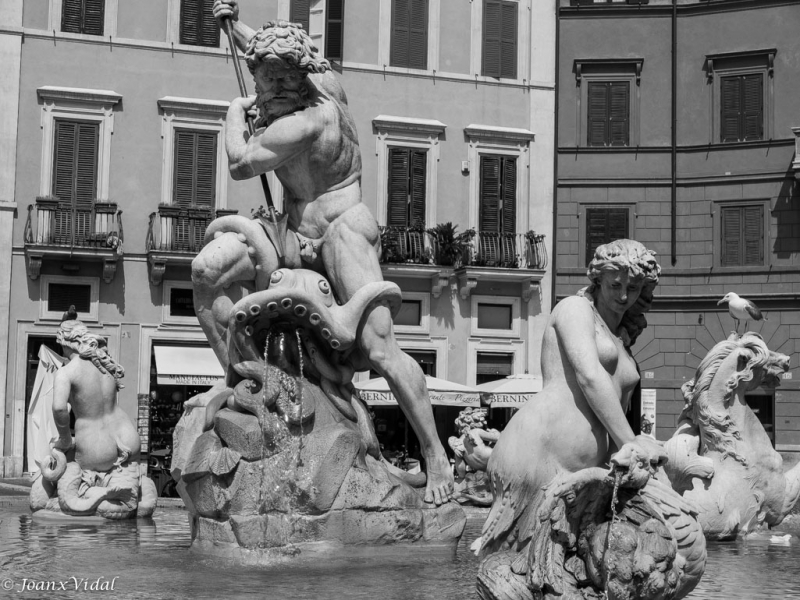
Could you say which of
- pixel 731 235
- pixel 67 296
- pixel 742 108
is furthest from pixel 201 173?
pixel 742 108

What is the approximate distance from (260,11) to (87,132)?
4616 mm

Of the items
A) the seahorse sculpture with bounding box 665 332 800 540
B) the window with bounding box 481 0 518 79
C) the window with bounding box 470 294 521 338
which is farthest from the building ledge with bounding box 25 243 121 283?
the seahorse sculpture with bounding box 665 332 800 540

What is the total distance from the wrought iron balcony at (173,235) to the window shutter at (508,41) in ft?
25.1

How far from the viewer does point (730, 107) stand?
104 ft

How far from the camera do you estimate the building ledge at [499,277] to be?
97.8ft

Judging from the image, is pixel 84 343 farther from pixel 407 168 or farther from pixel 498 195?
pixel 498 195

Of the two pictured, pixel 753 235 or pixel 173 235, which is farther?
pixel 753 235

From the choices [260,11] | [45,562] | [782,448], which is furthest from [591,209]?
[45,562]

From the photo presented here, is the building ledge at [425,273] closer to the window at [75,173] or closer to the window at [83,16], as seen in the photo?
the window at [75,173]

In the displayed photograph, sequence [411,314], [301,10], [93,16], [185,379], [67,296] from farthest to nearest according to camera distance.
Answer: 1. [411,314]
2. [301,10]
3. [93,16]
4. [67,296]
5. [185,379]

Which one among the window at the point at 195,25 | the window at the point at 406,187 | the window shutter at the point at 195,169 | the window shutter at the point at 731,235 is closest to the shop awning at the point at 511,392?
the window at the point at 406,187

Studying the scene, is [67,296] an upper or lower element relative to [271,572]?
upper

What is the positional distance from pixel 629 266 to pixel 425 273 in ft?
81.1
